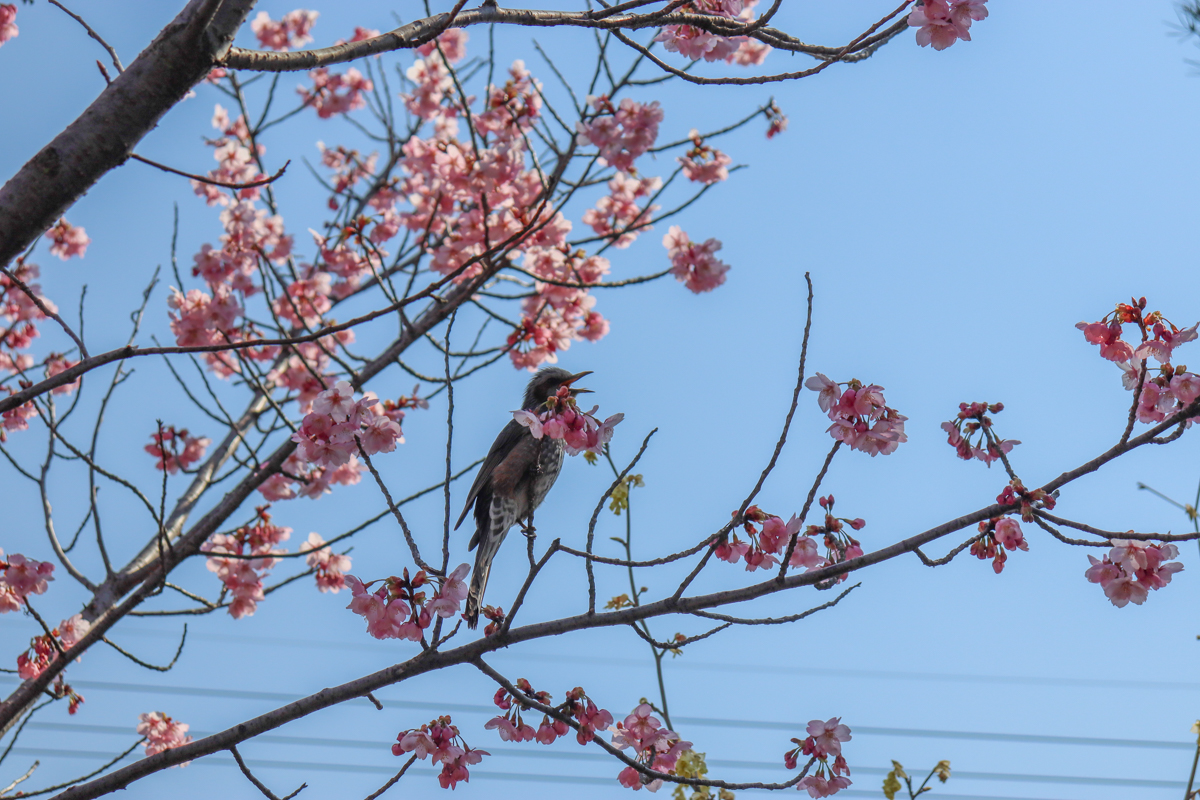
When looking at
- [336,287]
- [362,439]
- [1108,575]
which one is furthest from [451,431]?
[336,287]

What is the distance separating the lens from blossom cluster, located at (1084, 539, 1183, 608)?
2496mm

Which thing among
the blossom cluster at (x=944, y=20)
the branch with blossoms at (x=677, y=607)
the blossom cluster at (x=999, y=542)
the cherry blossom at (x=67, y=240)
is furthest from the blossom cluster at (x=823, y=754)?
the cherry blossom at (x=67, y=240)

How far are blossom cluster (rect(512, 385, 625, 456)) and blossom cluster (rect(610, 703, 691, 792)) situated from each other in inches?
42.4

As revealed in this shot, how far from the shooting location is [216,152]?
6.74 m

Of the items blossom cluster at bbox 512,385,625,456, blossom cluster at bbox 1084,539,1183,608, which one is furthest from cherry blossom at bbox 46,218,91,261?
blossom cluster at bbox 1084,539,1183,608

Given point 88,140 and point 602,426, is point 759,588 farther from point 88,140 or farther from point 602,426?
point 88,140

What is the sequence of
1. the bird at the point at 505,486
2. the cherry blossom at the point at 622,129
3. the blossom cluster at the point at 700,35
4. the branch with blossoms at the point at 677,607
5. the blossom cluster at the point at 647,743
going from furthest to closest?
the cherry blossom at the point at 622,129 → the bird at the point at 505,486 → the blossom cluster at the point at 700,35 → the blossom cluster at the point at 647,743 → the branch with blossoms at the point at 677,607

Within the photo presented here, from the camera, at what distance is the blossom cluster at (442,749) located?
115 inches

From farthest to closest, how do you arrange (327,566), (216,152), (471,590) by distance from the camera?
(216,152)
(327,566)
(471,590)

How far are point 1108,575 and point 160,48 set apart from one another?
307cm

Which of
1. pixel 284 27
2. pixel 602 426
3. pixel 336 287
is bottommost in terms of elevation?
pixel 602 426

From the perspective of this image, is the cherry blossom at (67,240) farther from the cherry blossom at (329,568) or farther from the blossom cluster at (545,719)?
the blossom cluster at (545,719)

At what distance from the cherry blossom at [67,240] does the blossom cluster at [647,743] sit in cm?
599

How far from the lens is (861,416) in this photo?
2.69 meters
